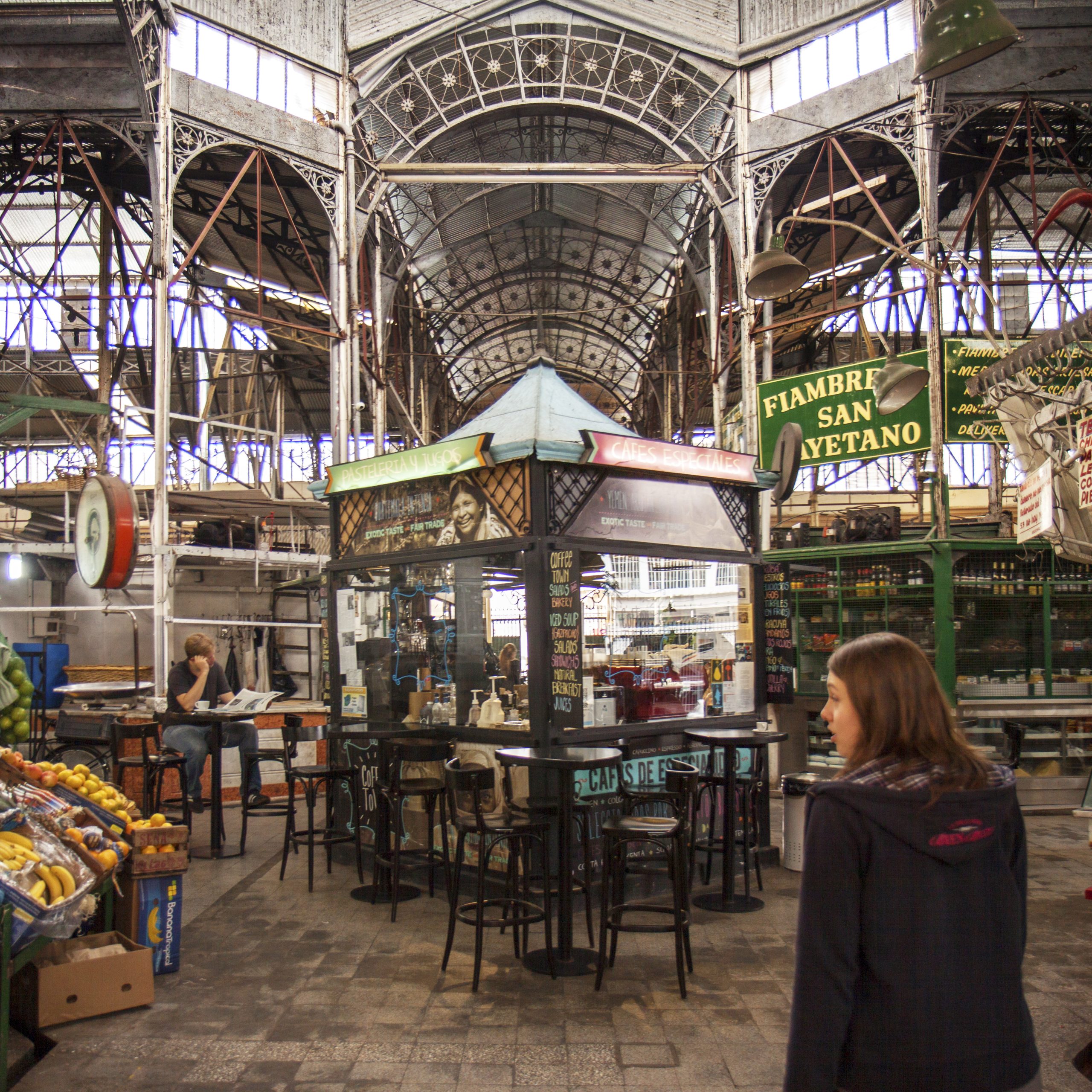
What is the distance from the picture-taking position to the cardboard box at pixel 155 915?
5562 millimetres

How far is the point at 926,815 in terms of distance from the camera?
6.41 ft

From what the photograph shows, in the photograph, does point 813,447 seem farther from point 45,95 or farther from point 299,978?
point 45,95

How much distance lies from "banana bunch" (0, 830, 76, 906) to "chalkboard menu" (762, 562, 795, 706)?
19.3ft

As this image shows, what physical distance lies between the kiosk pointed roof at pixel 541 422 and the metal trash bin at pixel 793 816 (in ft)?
10.4

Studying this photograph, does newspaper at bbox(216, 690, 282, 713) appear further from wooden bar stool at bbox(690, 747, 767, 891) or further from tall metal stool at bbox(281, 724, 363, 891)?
wooden bar stool at bbox(690, 747, 767, 891)

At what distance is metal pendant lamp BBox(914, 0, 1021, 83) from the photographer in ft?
17.8

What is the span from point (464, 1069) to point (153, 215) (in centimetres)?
1171

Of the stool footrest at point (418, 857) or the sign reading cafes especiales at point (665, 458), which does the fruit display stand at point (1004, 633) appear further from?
the stool footrest at point (418, 857)

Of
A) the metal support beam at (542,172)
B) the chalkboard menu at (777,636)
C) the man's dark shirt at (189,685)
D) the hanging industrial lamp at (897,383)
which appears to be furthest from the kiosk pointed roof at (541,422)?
the metal support beam at (542,172)

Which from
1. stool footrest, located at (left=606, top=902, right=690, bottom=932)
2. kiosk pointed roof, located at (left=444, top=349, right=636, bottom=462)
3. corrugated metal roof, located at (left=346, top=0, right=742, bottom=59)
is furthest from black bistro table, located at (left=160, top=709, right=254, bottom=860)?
corrugated metal roof, located at (left=346, top=0, right=742, bottom=59)

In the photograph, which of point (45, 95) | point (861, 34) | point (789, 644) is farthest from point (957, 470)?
point (45, 95)

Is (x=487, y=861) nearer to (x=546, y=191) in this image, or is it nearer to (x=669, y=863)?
(x=669, y=863)

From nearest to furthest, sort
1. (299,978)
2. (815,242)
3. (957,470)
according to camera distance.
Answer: (299,978), (815,242), (957,470)

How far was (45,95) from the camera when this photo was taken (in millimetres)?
12703
